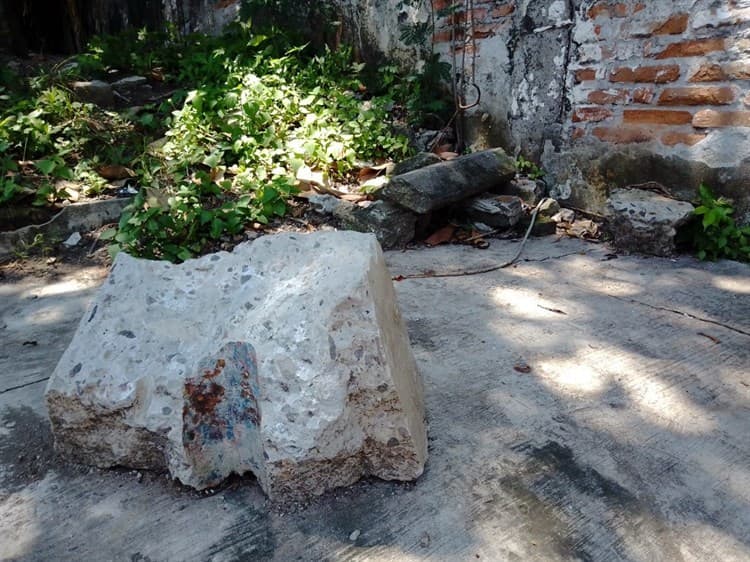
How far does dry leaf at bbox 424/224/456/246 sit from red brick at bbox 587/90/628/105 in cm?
110

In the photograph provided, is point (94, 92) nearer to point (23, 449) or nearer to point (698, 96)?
point (23, 449)

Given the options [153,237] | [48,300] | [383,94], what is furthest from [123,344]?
[383,94]

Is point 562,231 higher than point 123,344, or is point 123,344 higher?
point 123,344

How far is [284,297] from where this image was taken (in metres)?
1.25

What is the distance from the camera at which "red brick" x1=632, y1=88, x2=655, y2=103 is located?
2940 millimetres

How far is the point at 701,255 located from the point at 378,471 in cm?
216

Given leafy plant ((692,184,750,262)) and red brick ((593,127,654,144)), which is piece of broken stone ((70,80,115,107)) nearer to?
red brick ((593,127,654,144))

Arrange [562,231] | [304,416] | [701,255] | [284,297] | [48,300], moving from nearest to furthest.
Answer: [304,416]
[284,297]
[48,300]
[701,255]
[562,231]

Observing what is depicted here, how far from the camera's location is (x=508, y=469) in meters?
1.31

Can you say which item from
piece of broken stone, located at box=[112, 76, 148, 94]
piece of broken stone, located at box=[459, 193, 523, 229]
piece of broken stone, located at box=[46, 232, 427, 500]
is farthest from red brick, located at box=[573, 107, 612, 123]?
piece of broken stone, located at box=[112, 76, 148, 94]

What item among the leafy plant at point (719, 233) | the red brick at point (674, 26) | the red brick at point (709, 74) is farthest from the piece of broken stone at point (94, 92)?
the leafy plant at point (719, 233)

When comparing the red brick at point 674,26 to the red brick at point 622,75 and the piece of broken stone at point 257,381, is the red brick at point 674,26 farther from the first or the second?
the piece of broken stone at point 257,381

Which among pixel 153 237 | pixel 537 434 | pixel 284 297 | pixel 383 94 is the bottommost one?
pixel 537 434

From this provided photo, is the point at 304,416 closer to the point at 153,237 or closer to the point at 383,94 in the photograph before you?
the point at 153,237
